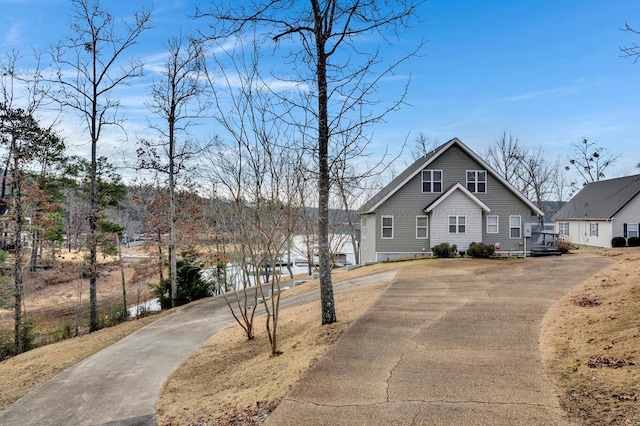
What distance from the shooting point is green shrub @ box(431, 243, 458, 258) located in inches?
816

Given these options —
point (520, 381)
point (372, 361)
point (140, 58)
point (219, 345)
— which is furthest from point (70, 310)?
point (520, 381)

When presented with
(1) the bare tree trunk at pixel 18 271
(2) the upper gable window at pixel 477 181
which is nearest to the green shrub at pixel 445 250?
(2) the upper gable window at pixel 477 181

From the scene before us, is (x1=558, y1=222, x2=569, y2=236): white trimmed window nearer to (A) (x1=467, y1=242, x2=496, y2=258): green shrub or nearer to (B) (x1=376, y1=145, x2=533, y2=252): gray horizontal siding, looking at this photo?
(B) (x1=376, y1=145, x2=533, y2=252): gray horizontal siding

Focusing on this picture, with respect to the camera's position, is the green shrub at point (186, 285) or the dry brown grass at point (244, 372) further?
the green shrub at point (186, 285)

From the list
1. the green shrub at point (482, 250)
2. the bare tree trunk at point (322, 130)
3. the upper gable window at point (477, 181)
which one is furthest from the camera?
the upper gable window at point (477, 181)

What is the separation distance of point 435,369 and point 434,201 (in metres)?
17.5

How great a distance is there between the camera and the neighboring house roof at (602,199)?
27.2m

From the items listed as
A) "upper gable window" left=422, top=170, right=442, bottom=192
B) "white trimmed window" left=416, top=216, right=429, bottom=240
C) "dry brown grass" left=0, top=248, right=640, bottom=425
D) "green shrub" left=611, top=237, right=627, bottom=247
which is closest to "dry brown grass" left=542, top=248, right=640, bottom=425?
"dry brown grass" left=0, top=248, right=640, bottom=425

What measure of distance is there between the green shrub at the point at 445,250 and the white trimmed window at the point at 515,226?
3872mm

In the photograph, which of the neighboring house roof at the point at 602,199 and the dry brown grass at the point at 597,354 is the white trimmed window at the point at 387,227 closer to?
the dry brown grass at the point at 597,354

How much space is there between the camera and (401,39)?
305 inches

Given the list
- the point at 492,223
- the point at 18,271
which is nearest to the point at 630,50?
the point at 492,223

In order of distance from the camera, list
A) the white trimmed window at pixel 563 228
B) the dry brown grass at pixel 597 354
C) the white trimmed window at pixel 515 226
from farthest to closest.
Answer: the white trimmed window at pixel 563 228
the white trimmed window at pixel 515 226
the dry brown grass at pixel 597 354

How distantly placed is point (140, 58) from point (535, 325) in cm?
1728
